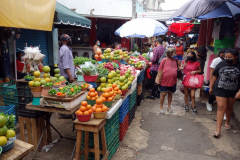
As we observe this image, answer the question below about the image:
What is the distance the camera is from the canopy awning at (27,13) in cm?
383

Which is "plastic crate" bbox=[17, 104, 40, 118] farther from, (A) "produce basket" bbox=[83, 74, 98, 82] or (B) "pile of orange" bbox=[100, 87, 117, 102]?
(B) "pile of orange" bbox=[100, 87, 117, 102]

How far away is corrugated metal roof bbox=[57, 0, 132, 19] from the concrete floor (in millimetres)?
7973

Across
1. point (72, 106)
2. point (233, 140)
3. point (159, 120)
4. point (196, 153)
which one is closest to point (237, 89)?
point (233, 140)

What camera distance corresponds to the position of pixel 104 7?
11.9 metres

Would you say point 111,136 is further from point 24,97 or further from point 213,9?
point 213,9

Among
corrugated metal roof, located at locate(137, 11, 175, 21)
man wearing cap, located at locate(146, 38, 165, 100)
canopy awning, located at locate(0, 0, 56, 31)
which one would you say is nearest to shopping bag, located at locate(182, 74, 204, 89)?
man wearing cap, located at locate(146, 38, 165, 100)

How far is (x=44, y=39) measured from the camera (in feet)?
29.7

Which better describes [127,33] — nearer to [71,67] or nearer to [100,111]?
[71,67]

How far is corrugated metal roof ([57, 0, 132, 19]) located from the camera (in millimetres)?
11891

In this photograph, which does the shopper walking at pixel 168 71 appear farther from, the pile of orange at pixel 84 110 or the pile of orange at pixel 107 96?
the pile of orange at pixel 84 110

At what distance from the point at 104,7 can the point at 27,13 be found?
8.07 metres

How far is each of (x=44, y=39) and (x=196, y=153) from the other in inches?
318

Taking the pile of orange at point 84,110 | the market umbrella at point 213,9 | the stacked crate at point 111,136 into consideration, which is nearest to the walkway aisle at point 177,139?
the stacked crate at point 111,136

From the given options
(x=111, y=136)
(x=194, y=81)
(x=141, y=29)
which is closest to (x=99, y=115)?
(x=111, y=136)
